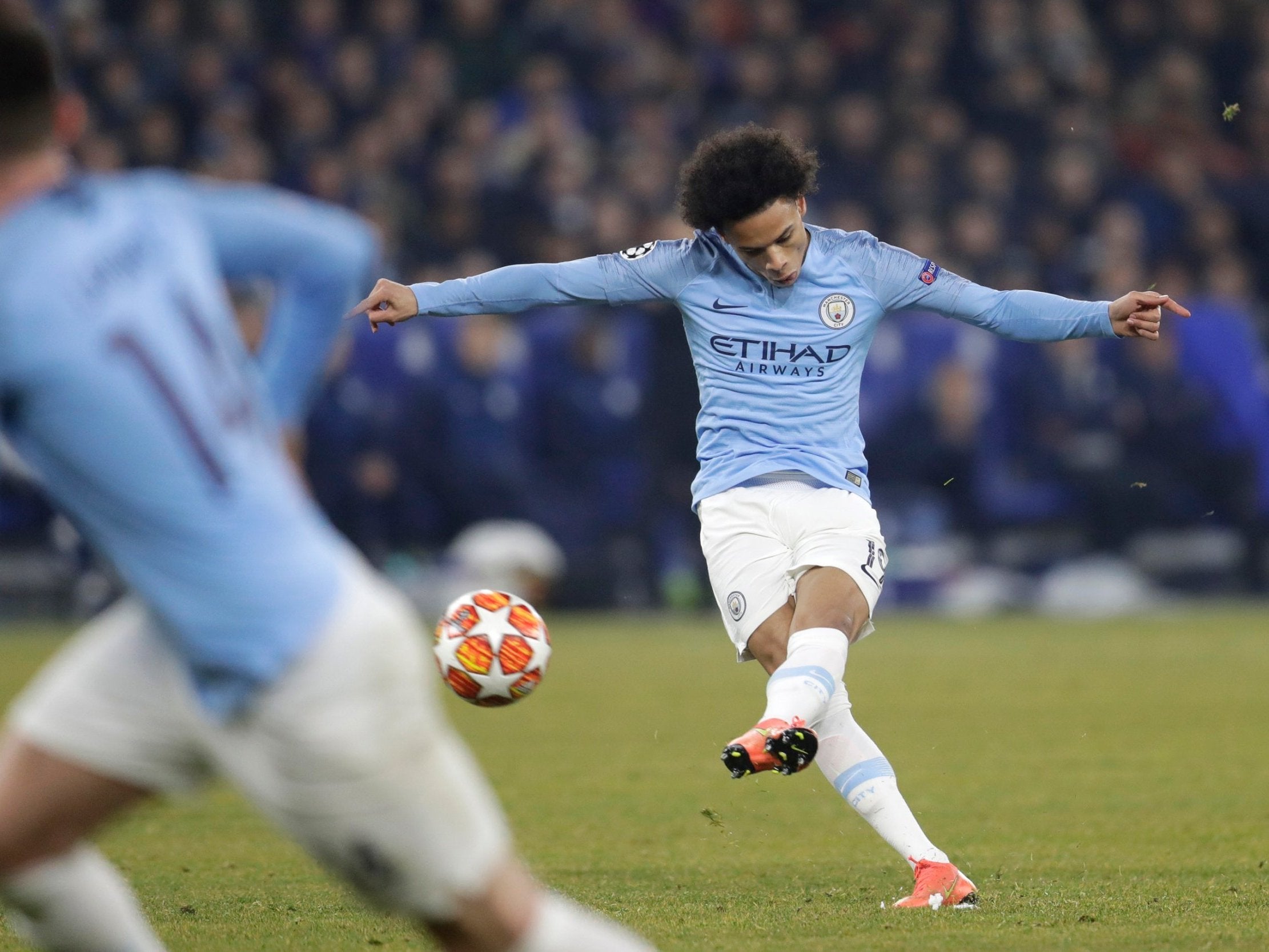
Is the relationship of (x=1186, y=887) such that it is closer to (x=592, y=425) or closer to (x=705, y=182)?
(x=705, y=182)

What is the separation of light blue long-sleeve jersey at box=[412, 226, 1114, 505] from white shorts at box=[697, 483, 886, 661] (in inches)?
3.3

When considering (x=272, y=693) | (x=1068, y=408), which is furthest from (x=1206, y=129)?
(x=272, y=693)

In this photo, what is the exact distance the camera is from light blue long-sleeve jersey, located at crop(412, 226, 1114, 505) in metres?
5.74

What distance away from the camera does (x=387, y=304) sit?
5262mm

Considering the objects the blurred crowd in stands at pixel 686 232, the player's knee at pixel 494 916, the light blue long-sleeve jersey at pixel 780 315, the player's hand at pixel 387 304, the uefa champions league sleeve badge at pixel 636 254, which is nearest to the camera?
the player's knee at pixel 494 916

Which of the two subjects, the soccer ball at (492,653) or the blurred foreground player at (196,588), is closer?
the blurred foreground player at (196,588)

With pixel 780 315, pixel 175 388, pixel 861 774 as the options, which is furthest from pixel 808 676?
pixel 175 388

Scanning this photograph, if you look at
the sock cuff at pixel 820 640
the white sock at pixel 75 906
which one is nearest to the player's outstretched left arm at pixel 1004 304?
the sock cuff at pixel 820 640

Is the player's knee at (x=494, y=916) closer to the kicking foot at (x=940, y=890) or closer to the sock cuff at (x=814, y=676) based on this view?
the sock cuff at (x=814, y=676)

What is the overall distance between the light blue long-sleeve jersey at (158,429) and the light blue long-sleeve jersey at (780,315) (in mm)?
2795

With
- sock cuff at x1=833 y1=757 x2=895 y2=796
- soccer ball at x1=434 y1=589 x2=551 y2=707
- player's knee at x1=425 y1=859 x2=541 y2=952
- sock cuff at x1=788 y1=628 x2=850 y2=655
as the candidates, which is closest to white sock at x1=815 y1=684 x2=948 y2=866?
sock cuff at x1=833 y1=757 x2=895 y2=796

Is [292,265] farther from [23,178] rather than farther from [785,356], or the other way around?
[785,356]

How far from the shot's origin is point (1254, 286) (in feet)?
58.7

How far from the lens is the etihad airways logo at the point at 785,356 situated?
578 centimetres
